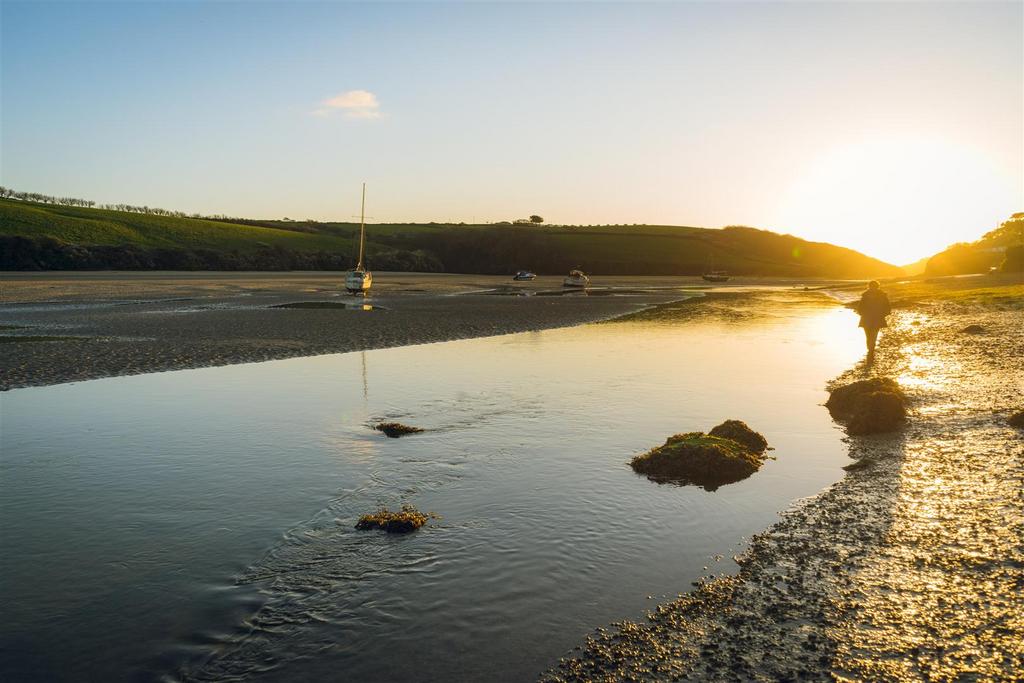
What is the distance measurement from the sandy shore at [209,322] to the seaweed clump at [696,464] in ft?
61.2

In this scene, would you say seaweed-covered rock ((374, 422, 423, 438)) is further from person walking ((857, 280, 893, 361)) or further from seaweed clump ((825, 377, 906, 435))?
person walking ((857, 280, 893, 361))

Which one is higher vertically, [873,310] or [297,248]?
[297,248]

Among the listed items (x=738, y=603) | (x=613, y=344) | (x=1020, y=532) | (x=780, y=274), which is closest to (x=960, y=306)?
(x=613, y=344)

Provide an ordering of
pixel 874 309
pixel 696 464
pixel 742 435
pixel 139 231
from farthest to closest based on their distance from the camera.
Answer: pixel 139 231 < pixel 874 309 < pixel 742 435 < pixel 696 464

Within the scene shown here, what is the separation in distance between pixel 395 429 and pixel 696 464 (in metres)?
6.89

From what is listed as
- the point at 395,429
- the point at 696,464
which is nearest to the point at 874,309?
the point at 696,464

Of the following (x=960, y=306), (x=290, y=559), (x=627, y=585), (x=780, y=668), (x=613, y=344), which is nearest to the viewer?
(x=780, y=668)

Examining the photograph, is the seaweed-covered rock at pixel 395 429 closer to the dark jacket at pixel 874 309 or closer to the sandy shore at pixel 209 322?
the sandy shore at pixel 209 322

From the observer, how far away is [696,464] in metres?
14.2

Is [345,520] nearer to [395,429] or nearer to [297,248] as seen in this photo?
[395,429]

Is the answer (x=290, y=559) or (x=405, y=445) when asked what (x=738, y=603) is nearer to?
(x=290, y=559)

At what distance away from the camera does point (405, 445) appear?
52.5 feet

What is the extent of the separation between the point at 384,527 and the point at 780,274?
613 feet

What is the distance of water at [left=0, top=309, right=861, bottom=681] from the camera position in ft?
25.7
